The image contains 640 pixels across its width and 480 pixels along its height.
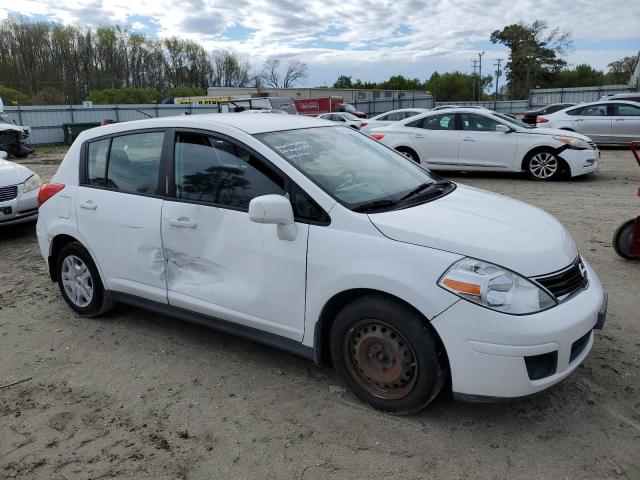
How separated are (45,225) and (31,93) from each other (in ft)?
248

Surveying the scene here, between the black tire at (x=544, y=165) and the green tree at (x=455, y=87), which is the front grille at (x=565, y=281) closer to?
the black tire at (x=544, y=165)

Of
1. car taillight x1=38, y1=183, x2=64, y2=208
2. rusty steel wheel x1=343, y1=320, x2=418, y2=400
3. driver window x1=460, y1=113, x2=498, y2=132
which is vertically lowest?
rusty steel wheel x1=343, y1=320, x2=418, y2=400

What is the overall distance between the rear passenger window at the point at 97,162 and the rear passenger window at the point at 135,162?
7 cm

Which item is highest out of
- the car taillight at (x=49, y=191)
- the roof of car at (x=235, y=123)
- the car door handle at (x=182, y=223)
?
the roof of car at (x=235, y=123)

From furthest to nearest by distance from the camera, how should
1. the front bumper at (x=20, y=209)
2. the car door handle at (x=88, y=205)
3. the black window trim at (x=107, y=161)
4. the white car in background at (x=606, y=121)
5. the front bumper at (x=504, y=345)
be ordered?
the white car in background at (x=606, y=121) → the front bumper at (x=20, y=209) → the car door handle at (x=88, y=205) → the black window trim at (x=107, y=161) → the front bumper at (x=504, y=345)

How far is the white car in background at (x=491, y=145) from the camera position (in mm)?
10773

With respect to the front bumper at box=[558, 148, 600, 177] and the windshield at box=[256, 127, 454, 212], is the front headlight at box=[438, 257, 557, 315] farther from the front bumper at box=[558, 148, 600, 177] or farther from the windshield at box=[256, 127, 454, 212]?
the front bumper at box=[558, 148, 600, 177]

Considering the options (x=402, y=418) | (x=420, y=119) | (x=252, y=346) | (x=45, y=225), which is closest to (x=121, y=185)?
(x=45, y=225)

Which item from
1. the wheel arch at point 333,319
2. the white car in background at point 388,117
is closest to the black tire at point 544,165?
the white car in background at point 388,117

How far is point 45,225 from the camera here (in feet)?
14.8

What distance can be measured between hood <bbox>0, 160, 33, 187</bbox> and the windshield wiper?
5893 mm

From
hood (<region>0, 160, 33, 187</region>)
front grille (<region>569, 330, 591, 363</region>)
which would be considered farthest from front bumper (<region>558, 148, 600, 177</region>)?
hood (<region>0, 160, 33, 187</region>)

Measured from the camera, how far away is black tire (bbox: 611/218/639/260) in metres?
5.52

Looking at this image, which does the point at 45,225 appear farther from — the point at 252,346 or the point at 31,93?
the point at 31,93
